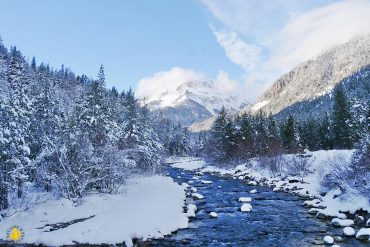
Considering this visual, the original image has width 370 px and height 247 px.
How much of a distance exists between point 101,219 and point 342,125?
60745 millimetres

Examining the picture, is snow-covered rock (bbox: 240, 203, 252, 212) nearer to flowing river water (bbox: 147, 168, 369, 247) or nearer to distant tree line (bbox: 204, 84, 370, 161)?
flowing river water (bbox: 147, 168, 369, 247)

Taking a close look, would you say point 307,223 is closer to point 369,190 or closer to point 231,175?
point 369,190

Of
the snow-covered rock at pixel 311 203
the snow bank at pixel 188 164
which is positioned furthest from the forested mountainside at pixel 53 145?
the snow bank at pixel 188 164

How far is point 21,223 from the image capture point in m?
26.7

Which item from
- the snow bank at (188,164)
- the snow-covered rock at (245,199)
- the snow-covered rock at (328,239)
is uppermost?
the snow bank at (188,164)

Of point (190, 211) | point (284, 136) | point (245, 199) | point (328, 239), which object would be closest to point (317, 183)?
point (245, 199)

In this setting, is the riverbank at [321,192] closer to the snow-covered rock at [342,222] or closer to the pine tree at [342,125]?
the snow-covered rock at [342,222]

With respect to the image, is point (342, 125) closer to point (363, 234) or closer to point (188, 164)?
point (188, 164)

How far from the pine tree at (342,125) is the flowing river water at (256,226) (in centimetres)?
3503

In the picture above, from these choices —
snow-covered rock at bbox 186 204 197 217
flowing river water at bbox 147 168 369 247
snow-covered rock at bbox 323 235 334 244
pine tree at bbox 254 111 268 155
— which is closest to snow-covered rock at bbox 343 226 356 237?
flowing river water at bbox 147 168 369 247

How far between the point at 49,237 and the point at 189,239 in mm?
9485

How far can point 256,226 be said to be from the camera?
1194 inches

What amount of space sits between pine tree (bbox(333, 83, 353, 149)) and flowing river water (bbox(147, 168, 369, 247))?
35.0 metres

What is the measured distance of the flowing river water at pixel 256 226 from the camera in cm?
2552
